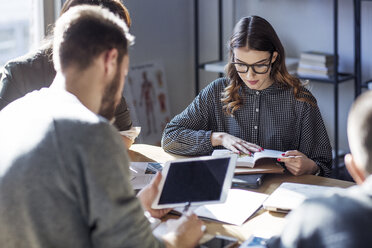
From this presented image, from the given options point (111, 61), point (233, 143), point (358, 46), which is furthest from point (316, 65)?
point (111, 61)

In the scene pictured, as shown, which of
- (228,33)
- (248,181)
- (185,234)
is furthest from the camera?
(228,33)

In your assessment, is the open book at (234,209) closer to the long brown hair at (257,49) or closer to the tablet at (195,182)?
the tablet at (195,182)

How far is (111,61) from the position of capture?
4.56 feet

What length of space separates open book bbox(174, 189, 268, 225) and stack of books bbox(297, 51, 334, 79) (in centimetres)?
203

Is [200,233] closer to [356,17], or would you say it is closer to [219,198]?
[219,198]

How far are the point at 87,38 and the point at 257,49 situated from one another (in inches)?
44.9

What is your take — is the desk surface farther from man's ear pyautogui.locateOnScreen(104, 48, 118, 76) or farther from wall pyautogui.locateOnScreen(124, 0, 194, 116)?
wall pyautogui.locateOnScreen(124, 0, 194, 116)

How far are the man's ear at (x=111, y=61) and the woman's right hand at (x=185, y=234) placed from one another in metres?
0.45

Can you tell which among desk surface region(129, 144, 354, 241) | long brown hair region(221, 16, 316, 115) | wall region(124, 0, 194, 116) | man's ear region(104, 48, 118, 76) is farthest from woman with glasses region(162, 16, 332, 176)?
wall region(124, 0, 194, 116)

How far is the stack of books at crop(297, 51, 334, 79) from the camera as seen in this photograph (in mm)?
3809

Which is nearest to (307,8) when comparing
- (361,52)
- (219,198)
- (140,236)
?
(361,52)

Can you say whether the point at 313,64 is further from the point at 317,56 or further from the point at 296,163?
the point at 296,163

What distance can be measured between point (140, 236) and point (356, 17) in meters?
2.81

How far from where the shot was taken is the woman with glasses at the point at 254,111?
239 centimetres
